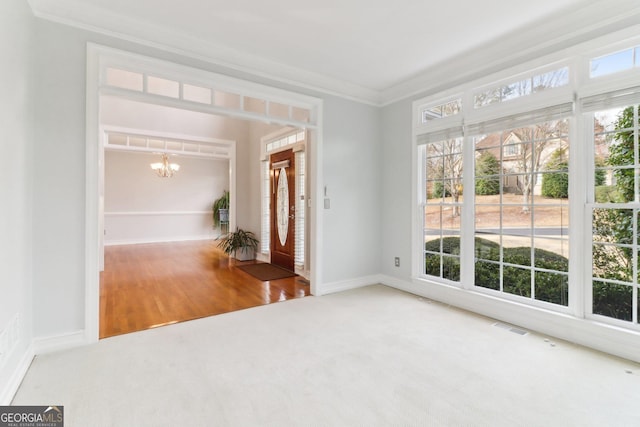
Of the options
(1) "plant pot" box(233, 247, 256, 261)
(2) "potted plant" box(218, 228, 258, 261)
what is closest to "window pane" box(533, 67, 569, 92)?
(2) "potted plant" box(218, 228, 258, 261)

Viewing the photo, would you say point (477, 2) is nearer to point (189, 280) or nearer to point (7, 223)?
point (7, 223)

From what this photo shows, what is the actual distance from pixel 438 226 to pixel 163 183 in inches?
306

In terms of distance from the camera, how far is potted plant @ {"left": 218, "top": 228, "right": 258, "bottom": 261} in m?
6.14

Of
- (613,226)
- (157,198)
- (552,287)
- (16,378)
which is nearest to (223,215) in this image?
(157,198)

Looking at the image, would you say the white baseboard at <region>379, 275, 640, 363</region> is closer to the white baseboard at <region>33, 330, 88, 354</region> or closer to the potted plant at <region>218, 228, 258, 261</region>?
the white baseboard at <region>33, 330, 88, 354</region>

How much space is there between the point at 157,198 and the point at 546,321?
8.97m

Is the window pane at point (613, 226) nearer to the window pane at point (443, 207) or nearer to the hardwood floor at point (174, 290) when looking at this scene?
the window pane at point (443, 207)

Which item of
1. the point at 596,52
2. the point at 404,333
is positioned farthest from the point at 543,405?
the point at 596,52

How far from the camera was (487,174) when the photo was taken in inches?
129

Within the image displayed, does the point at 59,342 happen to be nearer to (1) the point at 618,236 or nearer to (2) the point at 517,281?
(2) the point at 517,281

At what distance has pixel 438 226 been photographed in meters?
3.78

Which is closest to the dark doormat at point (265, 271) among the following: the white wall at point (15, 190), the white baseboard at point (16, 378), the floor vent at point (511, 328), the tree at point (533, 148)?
the white baseboard at point (16, 378)

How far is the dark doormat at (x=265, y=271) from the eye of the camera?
4.82 meters

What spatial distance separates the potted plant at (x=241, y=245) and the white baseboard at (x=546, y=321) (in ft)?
12.0
